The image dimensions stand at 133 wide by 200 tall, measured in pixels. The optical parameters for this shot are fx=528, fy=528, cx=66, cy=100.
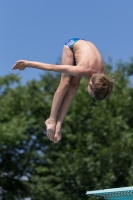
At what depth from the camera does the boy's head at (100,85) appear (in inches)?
217

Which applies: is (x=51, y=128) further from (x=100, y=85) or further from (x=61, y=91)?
(x=100, y=85)

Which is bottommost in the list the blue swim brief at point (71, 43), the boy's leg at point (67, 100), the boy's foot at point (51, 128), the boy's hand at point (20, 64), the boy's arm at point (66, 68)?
the boy's foot at point (51, 128)

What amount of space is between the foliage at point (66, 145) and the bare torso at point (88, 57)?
35.0ft

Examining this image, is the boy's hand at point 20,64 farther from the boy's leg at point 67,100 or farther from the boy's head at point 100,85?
the boy's head at point 100,85

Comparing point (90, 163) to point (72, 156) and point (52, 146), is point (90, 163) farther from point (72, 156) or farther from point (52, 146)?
point (52, 146)

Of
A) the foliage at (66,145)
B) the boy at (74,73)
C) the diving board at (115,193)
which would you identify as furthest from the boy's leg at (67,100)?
the foliage at (66,145)

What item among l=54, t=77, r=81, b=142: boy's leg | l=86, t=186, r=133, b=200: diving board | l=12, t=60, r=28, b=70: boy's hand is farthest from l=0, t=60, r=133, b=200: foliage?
l=12, t=60, r=28, b=70: boy's hand

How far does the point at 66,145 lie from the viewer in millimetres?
18125

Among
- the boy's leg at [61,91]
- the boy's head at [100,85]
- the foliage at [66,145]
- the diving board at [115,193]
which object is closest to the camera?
the boy's head at [100,85]

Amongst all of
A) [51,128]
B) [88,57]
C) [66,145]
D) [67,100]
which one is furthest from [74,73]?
[66,145]

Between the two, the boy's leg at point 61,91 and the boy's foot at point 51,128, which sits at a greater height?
the boy's leg at point 61,91

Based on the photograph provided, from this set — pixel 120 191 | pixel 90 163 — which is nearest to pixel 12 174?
pixel 90 163

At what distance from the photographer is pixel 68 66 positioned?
559 cm

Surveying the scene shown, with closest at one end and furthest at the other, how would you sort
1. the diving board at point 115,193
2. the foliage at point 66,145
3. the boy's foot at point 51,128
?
1. the boy's foot at point 51,128
2. the diving board at point 115,193
3. the foliage at point 66,145
